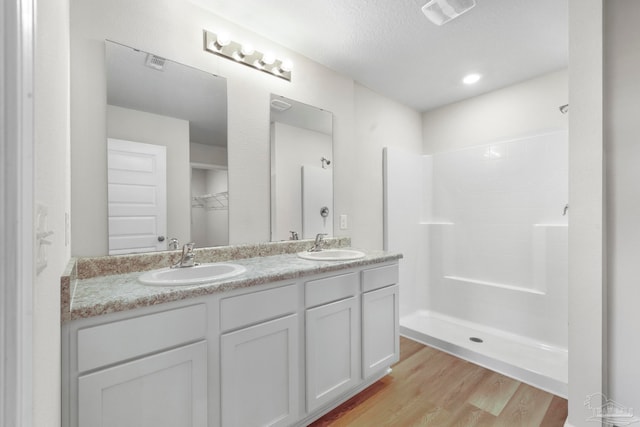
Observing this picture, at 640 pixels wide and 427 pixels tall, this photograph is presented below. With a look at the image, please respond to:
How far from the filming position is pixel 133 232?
1.51 meters

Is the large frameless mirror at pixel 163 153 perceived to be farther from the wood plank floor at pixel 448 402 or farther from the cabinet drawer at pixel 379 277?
the wood plank floor at pixel 448 402

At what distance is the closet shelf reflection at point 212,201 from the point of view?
1720mm

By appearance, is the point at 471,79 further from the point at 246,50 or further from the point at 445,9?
the point at 246,50

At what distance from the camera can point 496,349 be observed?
240cm

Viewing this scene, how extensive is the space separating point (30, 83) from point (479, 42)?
251 centimetres

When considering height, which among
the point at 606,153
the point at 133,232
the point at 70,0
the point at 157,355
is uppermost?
the point at 70,0

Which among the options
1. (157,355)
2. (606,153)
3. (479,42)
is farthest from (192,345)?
(479,42)

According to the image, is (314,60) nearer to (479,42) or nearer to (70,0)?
(479,42)

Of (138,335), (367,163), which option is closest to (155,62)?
(138,335)

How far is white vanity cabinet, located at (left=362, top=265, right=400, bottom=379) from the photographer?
72.2 inches

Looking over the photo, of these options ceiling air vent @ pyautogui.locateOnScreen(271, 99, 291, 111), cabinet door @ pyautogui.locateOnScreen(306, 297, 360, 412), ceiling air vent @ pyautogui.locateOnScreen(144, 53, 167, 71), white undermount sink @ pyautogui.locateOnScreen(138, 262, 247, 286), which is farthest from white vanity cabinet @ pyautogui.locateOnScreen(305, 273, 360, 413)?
ceiling air vent @ pyautogui.locateOnScreen(144, 53, 167, 71)

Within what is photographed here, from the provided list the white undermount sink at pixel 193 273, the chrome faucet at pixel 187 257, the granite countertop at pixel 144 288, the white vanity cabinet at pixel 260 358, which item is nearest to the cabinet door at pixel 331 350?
the white vanity cabinet at pixel 260 358
